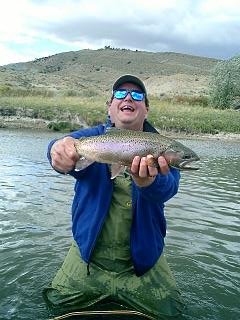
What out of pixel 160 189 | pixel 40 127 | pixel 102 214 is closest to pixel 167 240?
pixel 102 214

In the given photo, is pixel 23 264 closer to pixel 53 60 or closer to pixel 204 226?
pixel 204 226

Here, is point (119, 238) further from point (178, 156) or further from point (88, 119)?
point (88, 119)

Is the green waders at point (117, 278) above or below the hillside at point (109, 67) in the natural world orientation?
below

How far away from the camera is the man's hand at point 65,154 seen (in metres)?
4.61

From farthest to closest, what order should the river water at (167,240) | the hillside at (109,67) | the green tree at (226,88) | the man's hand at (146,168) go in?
the hillside at (109,67), the green tree at (226,88), the river water at (167,240), the man's hand at (146,168)

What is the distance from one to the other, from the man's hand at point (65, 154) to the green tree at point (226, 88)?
175 ft

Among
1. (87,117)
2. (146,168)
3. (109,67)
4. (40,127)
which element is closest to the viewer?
(146,168)

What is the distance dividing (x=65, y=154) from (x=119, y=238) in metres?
1.26

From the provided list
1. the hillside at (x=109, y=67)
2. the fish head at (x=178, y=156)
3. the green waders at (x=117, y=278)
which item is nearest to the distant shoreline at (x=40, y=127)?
the green waders at (x=117, y=278)

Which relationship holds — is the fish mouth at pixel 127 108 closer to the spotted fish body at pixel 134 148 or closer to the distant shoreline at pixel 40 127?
the spotted fish body at pixel 134 148

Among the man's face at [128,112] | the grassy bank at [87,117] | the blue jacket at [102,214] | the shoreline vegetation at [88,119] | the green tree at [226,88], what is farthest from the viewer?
the green tree at [226,88]

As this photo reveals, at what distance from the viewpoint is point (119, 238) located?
536cm

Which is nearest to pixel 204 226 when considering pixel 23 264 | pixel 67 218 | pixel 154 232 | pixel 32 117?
pixel 67 218

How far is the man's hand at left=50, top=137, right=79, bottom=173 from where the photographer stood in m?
4.61
